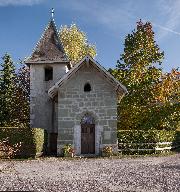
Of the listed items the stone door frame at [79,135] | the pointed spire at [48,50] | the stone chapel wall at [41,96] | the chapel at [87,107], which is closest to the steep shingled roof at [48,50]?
the pointed spire at [48,50]

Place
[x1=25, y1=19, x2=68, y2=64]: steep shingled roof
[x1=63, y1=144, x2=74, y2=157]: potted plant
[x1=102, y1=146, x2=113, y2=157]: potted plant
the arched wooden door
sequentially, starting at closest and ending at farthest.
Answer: [x1=63, y1=144, x2=74, y2=157]: potted plant < [x1=102, y1=146, x2=113, y2=157]: potted plant < the arched wooden door < [x1=25, y1=19, x2=68, y2=64]: steep shingled roof

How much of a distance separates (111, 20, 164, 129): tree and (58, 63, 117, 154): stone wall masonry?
7.19 metres

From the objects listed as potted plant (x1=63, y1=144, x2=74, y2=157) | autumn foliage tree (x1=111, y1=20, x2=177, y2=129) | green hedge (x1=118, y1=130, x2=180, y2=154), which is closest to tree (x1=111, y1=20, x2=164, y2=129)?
autumn foliage tree (x1=111, y1=20, x2=177, y2=129)

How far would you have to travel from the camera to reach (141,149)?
2477cm

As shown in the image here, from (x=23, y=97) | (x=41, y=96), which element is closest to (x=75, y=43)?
(x=23, y=97)

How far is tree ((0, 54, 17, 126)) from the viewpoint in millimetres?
33344

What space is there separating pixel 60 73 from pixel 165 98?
10.6 m

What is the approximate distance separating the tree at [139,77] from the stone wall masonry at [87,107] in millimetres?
7193

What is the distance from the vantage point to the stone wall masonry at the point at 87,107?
23.7 m

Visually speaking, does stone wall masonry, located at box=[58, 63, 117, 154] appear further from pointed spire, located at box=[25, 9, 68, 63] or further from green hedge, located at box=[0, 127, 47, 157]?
pointed spire, located at box=[25, 9, 68, 63]

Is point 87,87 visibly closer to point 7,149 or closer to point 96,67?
point 96,67

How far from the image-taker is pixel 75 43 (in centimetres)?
4547

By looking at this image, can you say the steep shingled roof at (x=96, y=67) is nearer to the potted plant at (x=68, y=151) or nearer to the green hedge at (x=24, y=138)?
the green hedge at (x=24, y=138)

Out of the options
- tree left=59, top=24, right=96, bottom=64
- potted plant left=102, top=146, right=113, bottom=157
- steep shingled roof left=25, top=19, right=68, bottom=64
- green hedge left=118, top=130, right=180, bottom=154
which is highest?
tree left=59, top=24, right=96, bottom=64
